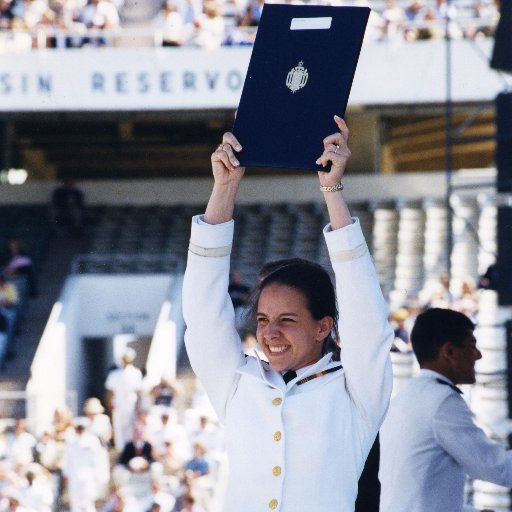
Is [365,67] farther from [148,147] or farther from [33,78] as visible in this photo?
[148,147]

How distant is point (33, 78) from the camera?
19953 mm

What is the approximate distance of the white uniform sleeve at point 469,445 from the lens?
4.09m

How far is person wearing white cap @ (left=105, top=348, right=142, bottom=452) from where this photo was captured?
15088mm

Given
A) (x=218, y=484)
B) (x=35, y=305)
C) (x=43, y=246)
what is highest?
(x=43, y=246)

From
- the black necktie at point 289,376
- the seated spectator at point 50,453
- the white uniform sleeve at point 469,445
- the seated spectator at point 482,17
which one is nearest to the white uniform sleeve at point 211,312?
the black necktie at point 289,376

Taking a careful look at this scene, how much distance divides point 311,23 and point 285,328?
0.70 m

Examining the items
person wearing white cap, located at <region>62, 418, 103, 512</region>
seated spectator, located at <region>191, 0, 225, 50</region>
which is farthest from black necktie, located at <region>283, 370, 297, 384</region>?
seated spectator, located at <region>191, 0, 225, 50</region>

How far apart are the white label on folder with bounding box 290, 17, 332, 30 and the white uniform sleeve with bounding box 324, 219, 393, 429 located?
1.58ft

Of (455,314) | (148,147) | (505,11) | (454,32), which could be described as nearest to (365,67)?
(454,32)

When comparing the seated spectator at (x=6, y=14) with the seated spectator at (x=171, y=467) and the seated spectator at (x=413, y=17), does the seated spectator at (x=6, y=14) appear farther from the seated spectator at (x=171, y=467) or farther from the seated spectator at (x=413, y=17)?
the seated spectator at (x=171, y=467)

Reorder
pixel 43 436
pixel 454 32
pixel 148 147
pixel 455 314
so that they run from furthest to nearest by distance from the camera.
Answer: pixel 148 147, pixel 454 32, pixel 43 436, pixel 455 314

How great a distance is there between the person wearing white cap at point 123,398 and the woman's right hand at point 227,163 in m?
11.8

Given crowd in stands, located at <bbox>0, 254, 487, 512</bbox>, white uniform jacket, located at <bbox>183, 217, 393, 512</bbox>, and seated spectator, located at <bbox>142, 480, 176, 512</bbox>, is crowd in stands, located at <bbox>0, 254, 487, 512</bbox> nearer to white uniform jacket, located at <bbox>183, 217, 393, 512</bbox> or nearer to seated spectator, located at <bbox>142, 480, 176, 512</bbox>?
seated spectator, located at <bbox>142, 480, 176, 512</bbox>

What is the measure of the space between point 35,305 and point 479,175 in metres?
6.70
